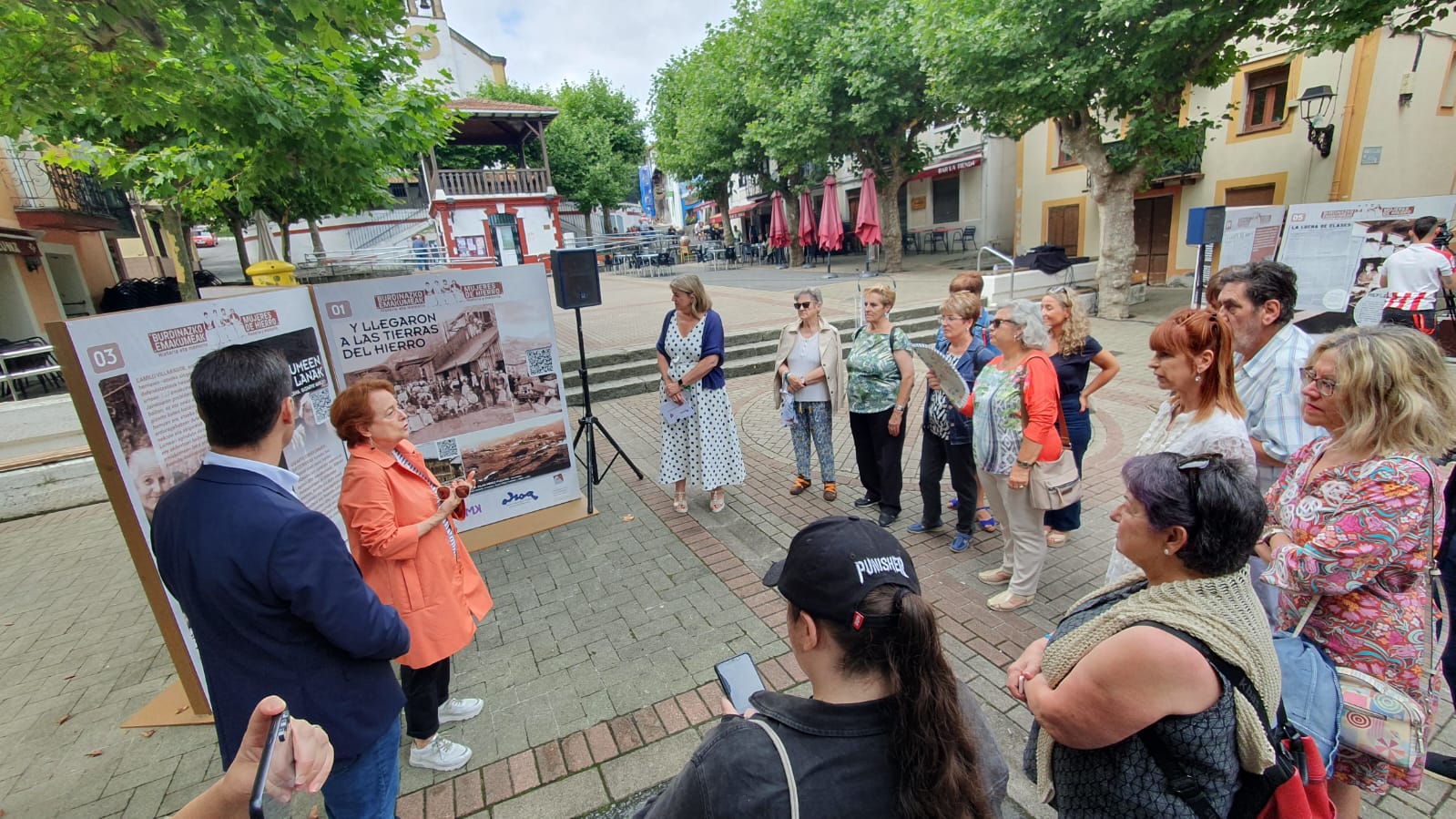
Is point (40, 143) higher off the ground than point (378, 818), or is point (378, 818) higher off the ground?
point (40, 143)

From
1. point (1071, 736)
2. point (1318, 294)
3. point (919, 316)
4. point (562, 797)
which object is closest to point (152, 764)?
point (562, 797)

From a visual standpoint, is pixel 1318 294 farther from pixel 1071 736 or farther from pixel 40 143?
pixel 40 143

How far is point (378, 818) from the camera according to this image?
86.8 inches

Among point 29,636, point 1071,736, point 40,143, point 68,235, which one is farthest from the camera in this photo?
point 68,235

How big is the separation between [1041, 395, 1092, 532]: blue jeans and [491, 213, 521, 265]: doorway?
2678cm

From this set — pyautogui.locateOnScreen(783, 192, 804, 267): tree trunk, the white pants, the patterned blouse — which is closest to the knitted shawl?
the white pants

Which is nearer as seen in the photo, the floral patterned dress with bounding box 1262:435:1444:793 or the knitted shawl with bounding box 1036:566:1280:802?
the knitted shawl with bounding box 1036:566:1280:802

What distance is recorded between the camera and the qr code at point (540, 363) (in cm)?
507

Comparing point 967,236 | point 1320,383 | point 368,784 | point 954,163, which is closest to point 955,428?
point 1320,383

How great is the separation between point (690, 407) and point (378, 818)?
3.48 metres

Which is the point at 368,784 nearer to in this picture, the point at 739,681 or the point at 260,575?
the point at 260,575

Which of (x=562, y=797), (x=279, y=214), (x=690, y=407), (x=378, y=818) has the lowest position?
(x=562, y=797)

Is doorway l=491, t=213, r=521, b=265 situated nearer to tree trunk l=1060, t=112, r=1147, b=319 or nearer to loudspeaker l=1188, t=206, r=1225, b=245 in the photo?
tree trunk l=1060, t=112, r=1147, b=319

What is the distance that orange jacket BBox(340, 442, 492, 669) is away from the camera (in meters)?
2.47
